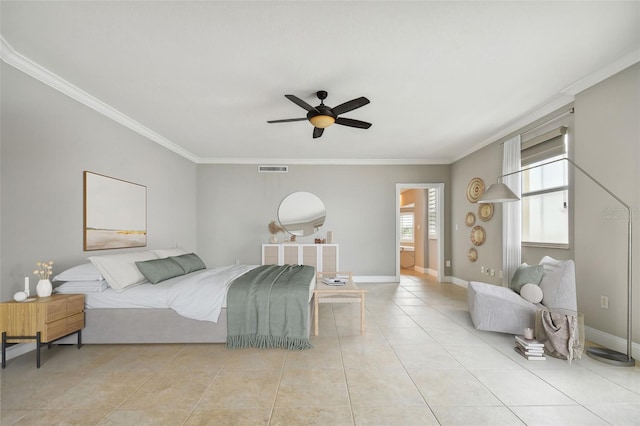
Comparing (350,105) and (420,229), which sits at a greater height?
(350,105)

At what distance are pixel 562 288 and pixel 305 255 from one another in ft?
13.4

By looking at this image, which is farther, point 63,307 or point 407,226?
point 407,226

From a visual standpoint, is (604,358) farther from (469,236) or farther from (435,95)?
(469,236)

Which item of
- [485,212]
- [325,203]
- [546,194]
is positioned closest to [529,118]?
[546,194]

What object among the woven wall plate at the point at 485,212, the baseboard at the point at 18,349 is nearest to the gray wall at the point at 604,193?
the woven wall plate at the point at 485,212

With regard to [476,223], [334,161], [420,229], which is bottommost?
[420,229]

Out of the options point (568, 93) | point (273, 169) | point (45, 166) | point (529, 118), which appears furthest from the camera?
point (273, 169)

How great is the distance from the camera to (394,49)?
2484 millimetres

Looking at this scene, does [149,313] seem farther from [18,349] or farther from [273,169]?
[273,169]

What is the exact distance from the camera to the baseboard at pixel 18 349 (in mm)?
2596

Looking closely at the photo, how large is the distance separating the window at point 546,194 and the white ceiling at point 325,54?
1.51ft

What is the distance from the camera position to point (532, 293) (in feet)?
10.4

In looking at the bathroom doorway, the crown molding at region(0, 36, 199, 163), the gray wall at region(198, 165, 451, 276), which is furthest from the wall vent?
the bathroom doorway

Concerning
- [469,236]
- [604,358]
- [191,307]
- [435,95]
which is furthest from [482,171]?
[191,307]
